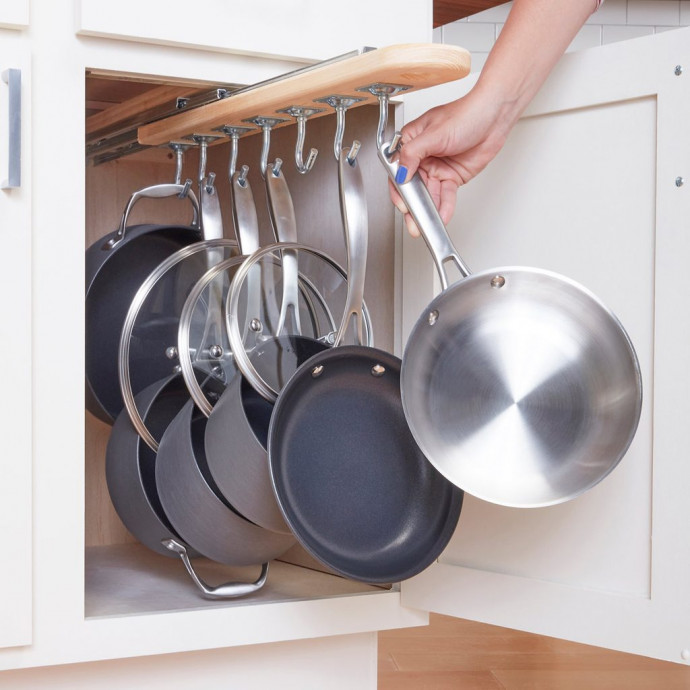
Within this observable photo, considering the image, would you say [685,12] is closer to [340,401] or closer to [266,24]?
[266,24]

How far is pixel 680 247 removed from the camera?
0.74 meters

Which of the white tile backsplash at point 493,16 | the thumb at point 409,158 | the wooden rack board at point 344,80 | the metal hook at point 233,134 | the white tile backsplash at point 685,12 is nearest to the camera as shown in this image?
the wooden rack board at point 344,80

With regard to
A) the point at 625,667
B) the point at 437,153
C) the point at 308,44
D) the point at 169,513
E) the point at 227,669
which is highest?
the point at 308,44

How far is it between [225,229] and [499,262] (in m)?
0.50

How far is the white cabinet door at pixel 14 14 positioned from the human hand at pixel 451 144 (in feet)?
1.05

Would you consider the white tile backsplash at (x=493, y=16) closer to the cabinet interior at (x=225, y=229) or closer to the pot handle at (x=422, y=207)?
the cabinet interior at (x=225, y=229)

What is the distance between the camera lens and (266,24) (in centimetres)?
85

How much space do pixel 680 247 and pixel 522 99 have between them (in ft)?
0.61

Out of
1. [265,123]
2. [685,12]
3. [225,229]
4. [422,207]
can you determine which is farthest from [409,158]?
[685,12]

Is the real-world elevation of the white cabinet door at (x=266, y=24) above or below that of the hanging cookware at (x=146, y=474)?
above

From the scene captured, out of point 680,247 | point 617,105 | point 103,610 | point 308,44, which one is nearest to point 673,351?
point 680,247

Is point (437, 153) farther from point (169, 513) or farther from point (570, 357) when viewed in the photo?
point (169, 513)

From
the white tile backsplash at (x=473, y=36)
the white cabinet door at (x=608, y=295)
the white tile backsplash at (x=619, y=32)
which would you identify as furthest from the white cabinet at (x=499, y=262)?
the white tile backsplash at (x=619, y=32)

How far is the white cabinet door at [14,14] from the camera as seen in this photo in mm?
742
